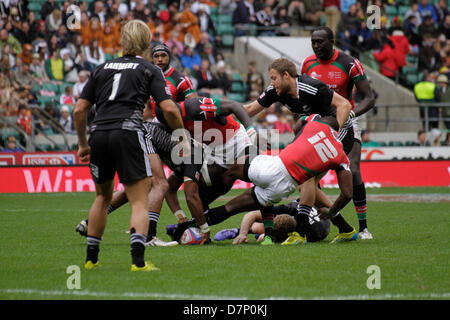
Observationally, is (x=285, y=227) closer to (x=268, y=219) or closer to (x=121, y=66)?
(x=268, y=219)

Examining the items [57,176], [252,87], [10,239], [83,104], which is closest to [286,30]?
[252,87]

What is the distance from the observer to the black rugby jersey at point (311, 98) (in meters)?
9.16

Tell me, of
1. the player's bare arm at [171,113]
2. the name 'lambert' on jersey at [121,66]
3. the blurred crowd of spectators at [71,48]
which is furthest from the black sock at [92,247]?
the blurred crowd of spectators at [71,48]

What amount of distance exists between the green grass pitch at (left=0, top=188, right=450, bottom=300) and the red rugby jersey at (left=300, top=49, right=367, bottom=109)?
2002 mm

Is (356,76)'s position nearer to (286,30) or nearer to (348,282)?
(348,282)

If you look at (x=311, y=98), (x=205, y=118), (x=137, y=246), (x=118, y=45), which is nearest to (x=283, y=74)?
(x=311, y=98)

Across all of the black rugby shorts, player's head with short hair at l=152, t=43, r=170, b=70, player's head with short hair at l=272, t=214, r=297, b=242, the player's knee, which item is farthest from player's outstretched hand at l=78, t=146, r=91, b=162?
player's head with short hair at l=152, t=43, r=170, b=70

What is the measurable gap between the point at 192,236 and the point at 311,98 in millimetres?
2192

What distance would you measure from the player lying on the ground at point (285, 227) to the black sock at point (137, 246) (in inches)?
104

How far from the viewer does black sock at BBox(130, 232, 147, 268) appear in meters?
6.61

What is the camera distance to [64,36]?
2222cm

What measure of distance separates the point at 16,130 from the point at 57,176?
1662 millimetres

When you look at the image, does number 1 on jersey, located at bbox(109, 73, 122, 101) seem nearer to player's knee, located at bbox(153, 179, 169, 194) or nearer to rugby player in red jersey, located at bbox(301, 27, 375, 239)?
player's knee, located at bbox(153, 179, 169, 194)

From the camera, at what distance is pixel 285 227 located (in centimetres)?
917
